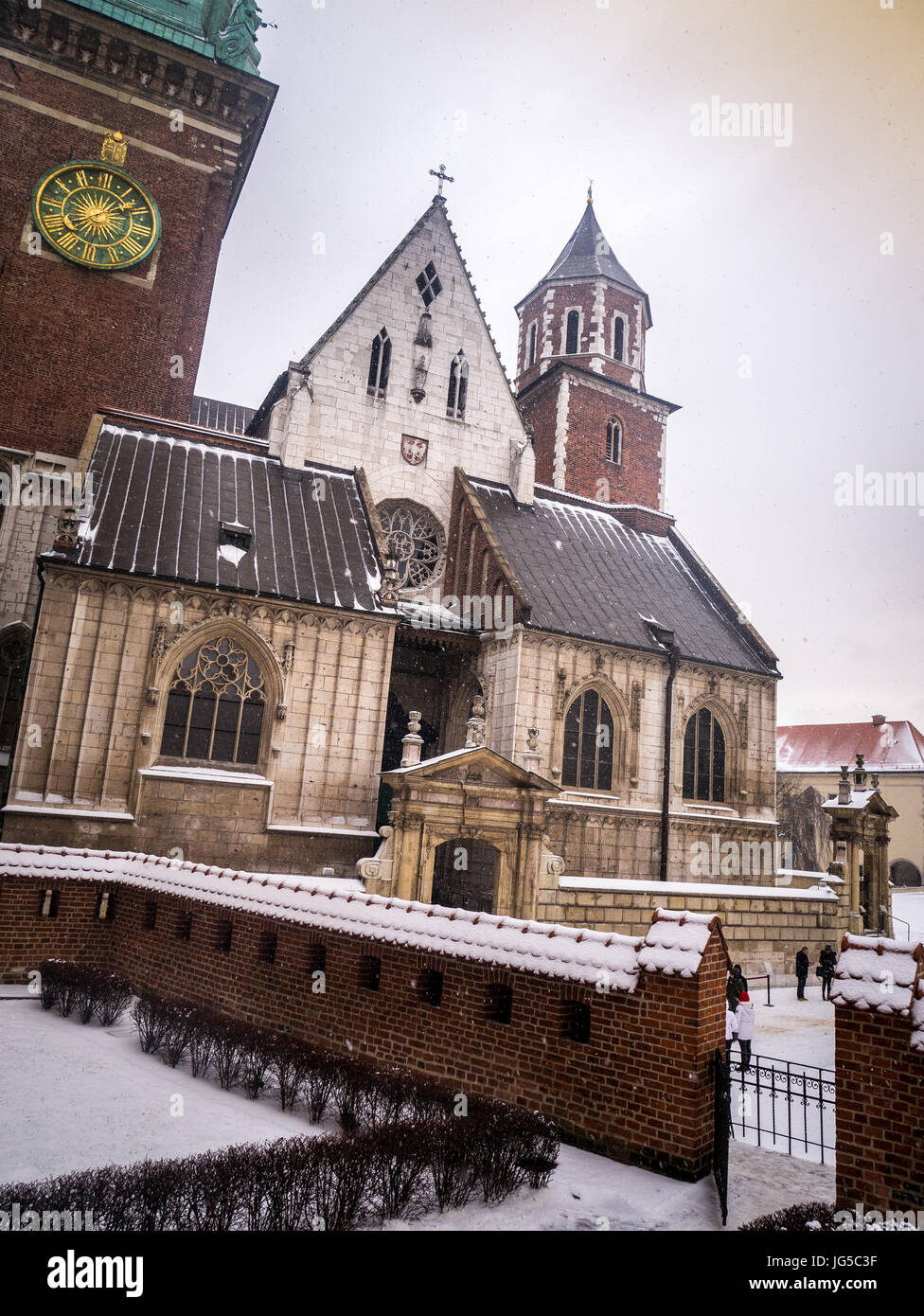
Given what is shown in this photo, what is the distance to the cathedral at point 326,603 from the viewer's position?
18.0 meters

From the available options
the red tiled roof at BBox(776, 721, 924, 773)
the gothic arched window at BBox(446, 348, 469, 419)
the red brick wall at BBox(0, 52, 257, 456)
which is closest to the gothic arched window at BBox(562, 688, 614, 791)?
the gothic arched window at BBox(446, 348, 469, 419)

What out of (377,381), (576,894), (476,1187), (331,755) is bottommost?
(476,1187)

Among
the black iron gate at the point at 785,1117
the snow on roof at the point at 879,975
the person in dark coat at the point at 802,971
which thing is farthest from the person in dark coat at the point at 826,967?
the snow on roof at the point at 879,975

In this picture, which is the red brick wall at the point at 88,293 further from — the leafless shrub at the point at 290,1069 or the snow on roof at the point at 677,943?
the snow on roof at the point at 677,943

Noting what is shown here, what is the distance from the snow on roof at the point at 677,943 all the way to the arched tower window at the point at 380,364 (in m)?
21.6

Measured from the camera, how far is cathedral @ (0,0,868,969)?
59.2ft

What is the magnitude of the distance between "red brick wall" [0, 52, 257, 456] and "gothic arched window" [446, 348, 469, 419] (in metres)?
8.21

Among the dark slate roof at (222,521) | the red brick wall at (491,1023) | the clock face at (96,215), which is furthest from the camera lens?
the clock face at (96,215)

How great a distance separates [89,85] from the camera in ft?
86.6

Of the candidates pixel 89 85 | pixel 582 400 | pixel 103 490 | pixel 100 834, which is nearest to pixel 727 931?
pixel 100 834

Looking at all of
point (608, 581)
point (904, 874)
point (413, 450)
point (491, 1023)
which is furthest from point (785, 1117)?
point (904, 874)

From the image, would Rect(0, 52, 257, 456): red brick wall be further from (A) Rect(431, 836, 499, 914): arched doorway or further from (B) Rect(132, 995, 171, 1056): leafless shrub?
(B) Rect(132, 995, 171, 1056): leafless shrub
